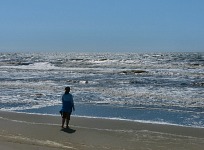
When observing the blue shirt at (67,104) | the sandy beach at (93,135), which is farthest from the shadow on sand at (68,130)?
the blue shirt at (67,104)

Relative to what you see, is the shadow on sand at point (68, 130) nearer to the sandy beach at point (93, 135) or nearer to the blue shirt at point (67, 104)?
the sandy beach at point (93, 135)

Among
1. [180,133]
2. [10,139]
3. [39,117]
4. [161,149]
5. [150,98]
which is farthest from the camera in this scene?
[150,98]

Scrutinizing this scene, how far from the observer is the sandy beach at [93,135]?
1069 centimetres

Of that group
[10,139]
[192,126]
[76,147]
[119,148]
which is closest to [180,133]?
[192,126]

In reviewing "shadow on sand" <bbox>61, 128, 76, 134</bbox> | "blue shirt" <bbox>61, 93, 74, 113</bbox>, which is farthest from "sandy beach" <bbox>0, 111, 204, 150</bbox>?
"blue shirt" <bbox>61, 93, 74, 113</bbox>

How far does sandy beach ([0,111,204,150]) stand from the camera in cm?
1069

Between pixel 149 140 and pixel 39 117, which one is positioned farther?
pixel 39 117

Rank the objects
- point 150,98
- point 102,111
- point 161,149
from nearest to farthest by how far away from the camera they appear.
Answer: point 161,149 → point 102,111 → point 150,98

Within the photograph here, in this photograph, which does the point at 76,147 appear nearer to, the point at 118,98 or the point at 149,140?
the point at 149,140

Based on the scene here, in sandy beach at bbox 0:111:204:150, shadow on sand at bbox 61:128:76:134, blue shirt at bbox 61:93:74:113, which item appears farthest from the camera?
blue shirt at bbox 61:93:74:113

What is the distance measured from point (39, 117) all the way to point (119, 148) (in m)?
5.97

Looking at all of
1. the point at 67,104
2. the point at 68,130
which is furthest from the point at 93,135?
the point at 67,104

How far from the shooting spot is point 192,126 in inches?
548

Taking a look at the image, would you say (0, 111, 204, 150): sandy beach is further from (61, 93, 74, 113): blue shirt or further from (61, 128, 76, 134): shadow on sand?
(61, 93, 74, 113): blue shirt
